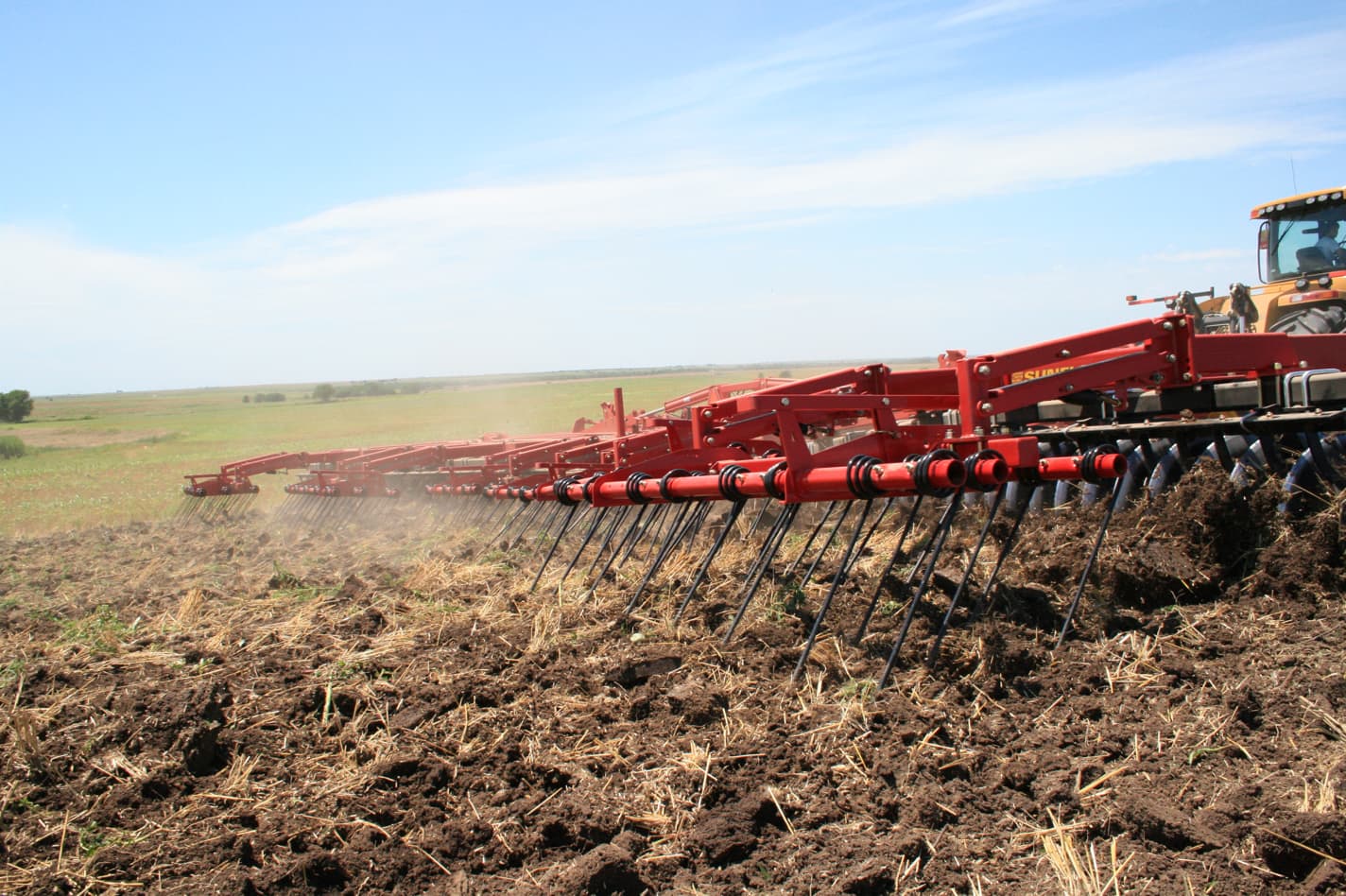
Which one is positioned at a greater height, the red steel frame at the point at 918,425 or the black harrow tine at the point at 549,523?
the red steel frame at the point at 918,425

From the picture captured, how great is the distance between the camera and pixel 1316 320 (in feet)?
23.7

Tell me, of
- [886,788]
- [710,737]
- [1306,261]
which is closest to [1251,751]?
[886,788]

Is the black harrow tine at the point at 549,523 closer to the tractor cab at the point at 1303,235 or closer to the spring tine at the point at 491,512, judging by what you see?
the spring tine at the point at 491,512

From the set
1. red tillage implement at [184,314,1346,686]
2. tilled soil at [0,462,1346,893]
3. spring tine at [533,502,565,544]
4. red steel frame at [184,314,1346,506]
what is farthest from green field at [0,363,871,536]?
tilled soil at [0,462,1346,893]

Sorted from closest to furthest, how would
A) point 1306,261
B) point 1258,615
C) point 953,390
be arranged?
point 1258,615, point 953,390, point 1306,261

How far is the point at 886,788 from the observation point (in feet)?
10.7

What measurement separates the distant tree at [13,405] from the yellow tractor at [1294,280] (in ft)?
168

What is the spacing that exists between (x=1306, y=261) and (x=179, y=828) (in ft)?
29.5

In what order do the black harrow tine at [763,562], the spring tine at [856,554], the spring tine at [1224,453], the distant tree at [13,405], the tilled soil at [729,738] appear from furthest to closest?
the distant tree at [13,405], the spring tine at [1224,453], the black harrow tine at [763,562], the spring tine at [856,554], the tilled soil at [729,738]

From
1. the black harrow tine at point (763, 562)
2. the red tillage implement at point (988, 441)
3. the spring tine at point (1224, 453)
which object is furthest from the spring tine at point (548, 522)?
the spring tine at point (1224, 453)

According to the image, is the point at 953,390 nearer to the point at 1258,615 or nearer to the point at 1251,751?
the point at 1258,615

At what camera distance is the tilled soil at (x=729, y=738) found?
289 centimetres

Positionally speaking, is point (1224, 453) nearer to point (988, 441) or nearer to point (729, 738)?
point (988, 441)

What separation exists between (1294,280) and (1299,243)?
64 centimetres
